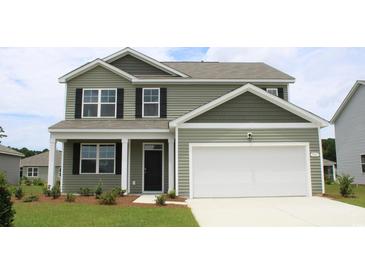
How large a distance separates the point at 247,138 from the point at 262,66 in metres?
7.98

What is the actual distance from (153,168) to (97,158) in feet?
9.31

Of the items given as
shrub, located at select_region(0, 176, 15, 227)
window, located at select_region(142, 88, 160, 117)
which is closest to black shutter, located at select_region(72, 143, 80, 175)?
window, located at select_region(142, 88, 160, 117)

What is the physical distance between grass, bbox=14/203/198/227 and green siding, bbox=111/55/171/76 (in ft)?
29.4

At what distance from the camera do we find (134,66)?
17.4m

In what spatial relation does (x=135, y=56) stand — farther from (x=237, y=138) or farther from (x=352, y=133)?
(x=352, y=133)

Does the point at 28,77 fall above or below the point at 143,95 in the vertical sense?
above

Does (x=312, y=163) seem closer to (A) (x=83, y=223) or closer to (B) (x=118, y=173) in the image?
(B) (x=118, y=173)

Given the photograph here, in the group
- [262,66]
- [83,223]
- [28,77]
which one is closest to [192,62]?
[262,66]

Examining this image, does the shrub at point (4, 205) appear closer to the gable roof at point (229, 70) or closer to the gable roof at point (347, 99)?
the gable roof at point (229, 70)

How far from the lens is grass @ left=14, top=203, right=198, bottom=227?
25.2 feet

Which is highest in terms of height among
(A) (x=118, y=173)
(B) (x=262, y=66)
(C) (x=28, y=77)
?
(B) (x=262, y=66)

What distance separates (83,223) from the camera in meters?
7.71

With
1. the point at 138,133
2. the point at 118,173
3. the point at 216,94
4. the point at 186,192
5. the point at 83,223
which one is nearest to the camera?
the point at 83,223

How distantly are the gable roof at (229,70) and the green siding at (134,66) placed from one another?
6.50ft
